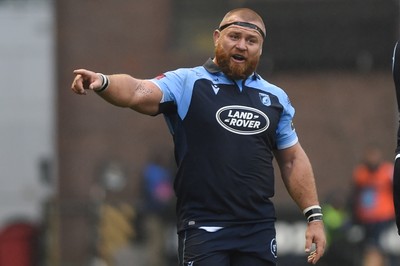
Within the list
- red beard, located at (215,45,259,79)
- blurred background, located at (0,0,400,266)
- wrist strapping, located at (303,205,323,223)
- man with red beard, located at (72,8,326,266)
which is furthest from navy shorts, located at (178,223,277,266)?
blurred background, located at (0,0,400,266)

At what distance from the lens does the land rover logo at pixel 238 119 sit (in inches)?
315

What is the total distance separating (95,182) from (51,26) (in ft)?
10.1

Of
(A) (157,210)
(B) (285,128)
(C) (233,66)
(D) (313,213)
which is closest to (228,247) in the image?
(D) (313,213)

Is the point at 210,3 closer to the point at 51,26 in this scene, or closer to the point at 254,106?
the point at 51,26

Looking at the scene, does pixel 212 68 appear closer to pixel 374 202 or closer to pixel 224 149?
pixel 224 149

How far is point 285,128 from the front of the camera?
8305mm

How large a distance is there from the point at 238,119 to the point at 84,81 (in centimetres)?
106

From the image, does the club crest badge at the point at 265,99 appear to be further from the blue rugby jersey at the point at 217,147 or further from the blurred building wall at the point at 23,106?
the blurred building wall at the point at 23,106

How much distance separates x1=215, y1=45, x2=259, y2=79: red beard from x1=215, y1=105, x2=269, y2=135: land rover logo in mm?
211

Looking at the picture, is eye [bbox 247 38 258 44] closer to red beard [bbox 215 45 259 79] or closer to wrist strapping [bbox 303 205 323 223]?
red beard [bbox 215 45 259 79]

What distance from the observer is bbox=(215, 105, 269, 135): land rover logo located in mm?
8000

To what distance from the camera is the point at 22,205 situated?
25297 millimetres

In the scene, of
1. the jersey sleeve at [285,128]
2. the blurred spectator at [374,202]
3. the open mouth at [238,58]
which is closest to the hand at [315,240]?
the jersey sleeve at [285,128]

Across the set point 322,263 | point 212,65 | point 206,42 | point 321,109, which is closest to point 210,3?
point 206,42
